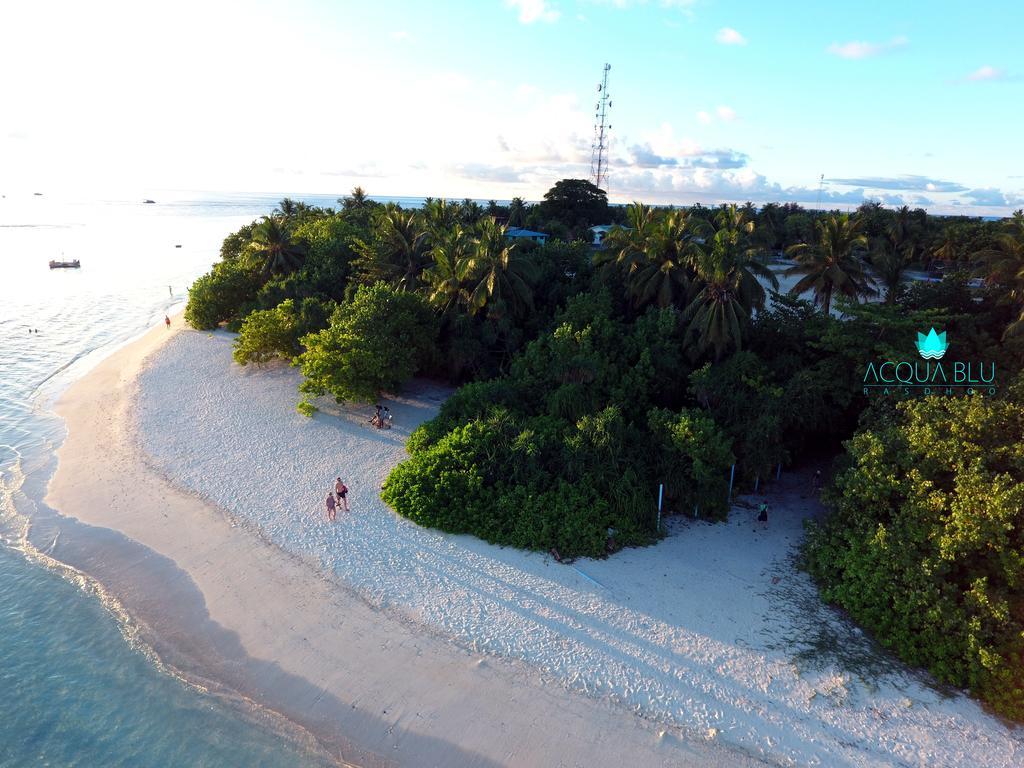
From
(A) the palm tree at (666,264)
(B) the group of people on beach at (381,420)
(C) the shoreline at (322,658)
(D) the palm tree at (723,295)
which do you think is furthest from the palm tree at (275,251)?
(D) the palm tree at (723,295)

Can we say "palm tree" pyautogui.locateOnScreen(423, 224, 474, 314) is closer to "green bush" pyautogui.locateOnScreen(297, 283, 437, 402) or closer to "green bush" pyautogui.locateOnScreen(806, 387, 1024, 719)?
"green bush" pyautogui.locateOnScreen(297, 283, 437, 402)

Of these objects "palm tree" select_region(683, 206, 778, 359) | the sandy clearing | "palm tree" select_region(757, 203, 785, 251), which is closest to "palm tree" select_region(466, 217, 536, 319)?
"palm tree" select_region(683, 206, 778, 359)

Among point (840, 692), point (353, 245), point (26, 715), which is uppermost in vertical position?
point (353, 245)

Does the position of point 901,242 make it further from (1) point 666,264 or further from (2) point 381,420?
(2) point 381,420

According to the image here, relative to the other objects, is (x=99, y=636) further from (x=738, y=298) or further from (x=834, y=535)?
(x=738, y=298)

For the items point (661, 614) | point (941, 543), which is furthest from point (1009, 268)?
point (661, 614)

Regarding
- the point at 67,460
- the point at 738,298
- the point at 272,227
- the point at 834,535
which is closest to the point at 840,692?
the point at 834,535
